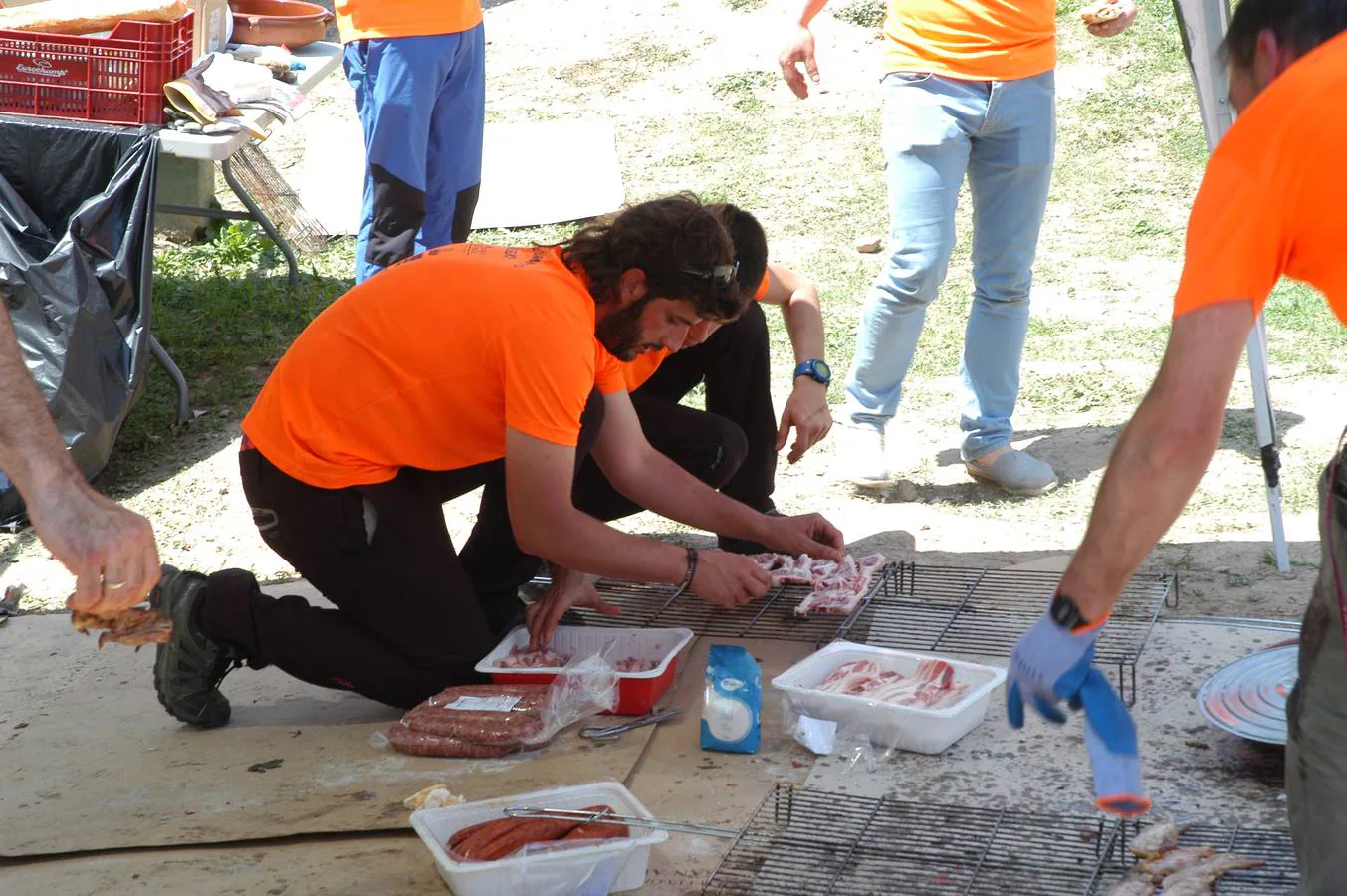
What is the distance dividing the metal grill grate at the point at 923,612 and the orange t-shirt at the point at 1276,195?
75.2 inches

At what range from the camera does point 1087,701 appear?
225 cm

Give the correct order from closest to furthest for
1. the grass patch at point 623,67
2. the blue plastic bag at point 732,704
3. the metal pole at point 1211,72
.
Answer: the blue plastic bag at point 732,704 → the metal pole at point 1211,72 → the grass patch at point 623,67

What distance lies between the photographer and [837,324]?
7.13 metres

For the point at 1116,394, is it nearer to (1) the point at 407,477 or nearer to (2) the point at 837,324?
(2) the point at 837,324

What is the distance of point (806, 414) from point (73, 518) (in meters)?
2.60

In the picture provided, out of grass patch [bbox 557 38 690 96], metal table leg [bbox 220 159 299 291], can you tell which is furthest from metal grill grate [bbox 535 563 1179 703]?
grass patch [bbox 557 38 690 96]

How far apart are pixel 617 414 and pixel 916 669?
1032 millimetres

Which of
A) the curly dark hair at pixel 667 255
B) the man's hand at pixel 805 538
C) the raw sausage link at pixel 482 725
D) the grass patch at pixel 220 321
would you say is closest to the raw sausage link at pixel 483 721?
the raw sausage link at pixel 482 725

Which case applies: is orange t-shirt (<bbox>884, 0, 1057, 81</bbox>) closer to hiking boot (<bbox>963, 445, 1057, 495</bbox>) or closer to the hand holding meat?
hiking boot (<bbox>963, 445, 1057, 495</bbox>)

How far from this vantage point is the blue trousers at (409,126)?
19.2ft

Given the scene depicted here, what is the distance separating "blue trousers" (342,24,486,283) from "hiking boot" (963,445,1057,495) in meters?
2.55

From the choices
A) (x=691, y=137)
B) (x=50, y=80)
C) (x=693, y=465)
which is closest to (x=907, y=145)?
(x=693, y=465)

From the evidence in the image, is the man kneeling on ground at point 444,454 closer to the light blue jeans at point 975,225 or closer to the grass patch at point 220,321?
the light blue jeans at point 975,225

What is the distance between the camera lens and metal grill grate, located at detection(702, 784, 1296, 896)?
2.75 metres
